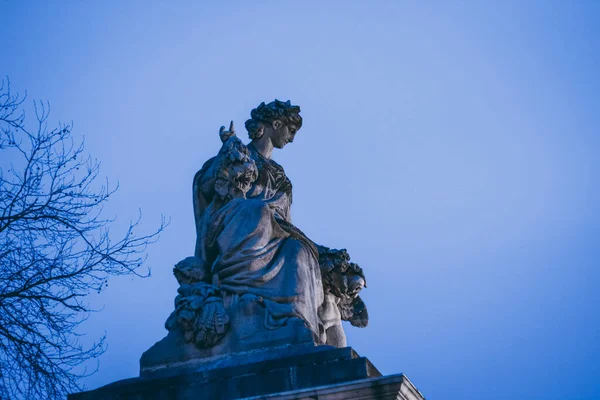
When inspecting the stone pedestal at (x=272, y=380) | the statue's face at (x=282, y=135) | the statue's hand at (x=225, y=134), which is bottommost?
the stone pedestal at (x=272, y=380)

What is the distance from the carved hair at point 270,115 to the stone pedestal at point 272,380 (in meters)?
3.08

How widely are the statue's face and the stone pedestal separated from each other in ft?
10.1

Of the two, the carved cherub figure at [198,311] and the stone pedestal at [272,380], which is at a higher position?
the carved cherub figure at [198,311]

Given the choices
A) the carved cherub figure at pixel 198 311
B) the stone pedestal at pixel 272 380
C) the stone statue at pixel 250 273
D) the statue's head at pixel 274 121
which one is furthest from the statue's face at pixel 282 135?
the stone pedestal at pixel 272 380

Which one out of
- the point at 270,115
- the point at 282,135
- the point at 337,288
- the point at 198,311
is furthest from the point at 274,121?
the point at 198,311

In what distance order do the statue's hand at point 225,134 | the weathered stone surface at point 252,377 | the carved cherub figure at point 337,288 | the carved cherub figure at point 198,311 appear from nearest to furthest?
1. the weathered stone surface at point 252,377
2. the carved cherub figure at point 198,311
3. the carved cherub figure at point 337,288
4. the statue's hand at point 225,134

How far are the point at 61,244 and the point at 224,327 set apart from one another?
217 cm

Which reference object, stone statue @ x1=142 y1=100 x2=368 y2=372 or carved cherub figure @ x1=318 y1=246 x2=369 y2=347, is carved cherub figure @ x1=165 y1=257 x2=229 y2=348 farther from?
carved cherub figure @ x1=318 y1=246 x2=369 y2=347

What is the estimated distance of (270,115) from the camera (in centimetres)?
896

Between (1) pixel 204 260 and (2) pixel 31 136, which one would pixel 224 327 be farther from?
(2) pixel 31 136

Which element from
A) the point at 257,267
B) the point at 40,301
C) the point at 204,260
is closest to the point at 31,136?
the point at 40,301

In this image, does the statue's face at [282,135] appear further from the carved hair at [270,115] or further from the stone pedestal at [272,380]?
the stone pedestal at [272,380]

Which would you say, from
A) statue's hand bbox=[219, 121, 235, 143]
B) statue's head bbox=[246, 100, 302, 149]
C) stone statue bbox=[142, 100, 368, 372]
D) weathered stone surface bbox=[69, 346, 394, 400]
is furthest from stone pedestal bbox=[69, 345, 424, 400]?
statue's head bbox=[246, 100, 302, 149]

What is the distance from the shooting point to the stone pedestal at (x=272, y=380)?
18.2ft
